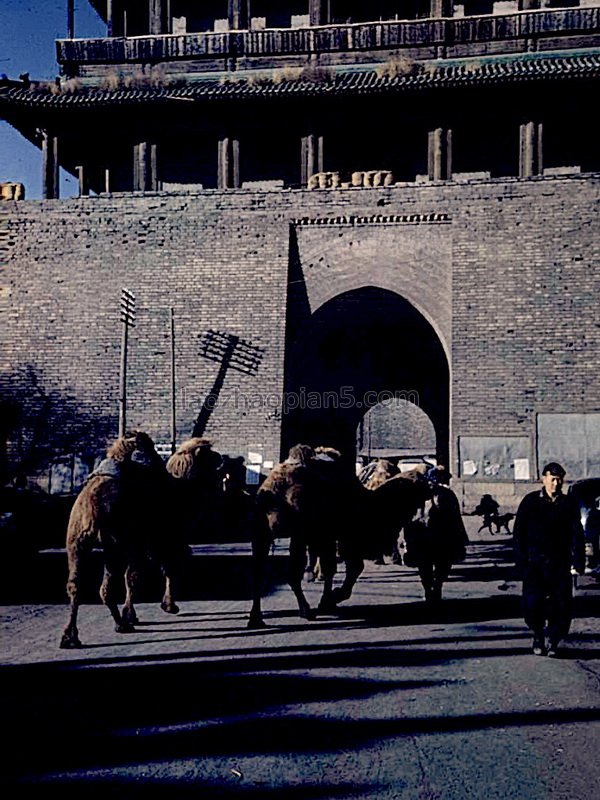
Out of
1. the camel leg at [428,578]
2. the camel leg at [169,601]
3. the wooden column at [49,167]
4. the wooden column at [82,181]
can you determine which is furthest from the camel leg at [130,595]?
the wooden column at [82,181]

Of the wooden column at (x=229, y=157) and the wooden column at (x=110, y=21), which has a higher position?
the wooden column at (x=110, y=21)

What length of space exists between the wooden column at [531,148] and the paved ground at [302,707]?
1508cm

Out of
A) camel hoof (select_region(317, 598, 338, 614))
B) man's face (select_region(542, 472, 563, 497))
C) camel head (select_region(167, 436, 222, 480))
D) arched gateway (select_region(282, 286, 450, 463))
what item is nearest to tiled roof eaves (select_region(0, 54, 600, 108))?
arched gateway (select_region(282, 286, 450, 463))

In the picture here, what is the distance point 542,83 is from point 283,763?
794 inches

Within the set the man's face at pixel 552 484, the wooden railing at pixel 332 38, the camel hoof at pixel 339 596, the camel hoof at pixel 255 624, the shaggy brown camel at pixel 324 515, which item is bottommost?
the camel hoof at pixel 255 624

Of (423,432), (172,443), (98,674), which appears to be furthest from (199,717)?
(423,432)

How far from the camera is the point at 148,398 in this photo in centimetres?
2128

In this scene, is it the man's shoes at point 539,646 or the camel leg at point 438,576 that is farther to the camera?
the camel leg at point 438,576

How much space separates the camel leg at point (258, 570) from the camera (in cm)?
848

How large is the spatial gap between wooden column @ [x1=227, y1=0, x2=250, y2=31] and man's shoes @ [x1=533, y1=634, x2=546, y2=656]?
21.5 m

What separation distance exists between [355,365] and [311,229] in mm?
6199

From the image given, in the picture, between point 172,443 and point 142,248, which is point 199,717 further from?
point 142,248

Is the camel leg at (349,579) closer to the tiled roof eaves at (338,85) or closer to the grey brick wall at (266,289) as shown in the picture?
the grey brick wall at (266,289)

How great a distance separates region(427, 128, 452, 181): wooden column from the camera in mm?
22688
